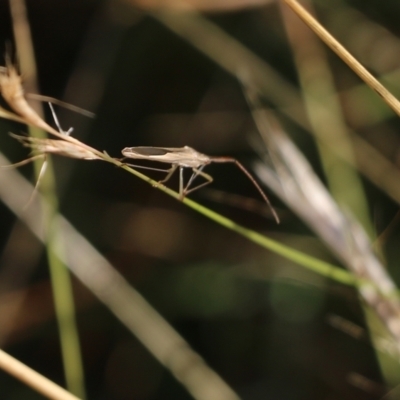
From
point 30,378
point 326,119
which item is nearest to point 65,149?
point 30,378

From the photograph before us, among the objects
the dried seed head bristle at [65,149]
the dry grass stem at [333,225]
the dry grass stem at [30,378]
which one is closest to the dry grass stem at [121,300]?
the dry grass stem at [333,225]

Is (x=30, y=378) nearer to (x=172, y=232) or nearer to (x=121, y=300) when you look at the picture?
(x=121, y=300)

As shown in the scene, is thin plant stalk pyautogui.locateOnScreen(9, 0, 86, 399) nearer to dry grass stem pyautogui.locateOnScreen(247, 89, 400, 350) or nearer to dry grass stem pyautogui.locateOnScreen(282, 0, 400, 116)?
dry grass stem pyautogui.locateOnScreen(247, 89, 400, 350)

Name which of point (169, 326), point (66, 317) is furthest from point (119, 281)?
point (66, 317)

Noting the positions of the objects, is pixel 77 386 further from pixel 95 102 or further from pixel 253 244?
pixel 95 102

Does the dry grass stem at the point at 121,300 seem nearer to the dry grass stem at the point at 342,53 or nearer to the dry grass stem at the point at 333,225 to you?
the dry grass stem at the point at 333,225

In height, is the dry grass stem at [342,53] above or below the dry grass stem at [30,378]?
above

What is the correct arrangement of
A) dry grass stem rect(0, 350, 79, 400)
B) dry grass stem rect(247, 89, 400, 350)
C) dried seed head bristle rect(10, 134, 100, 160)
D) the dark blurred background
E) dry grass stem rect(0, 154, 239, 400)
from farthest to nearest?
the dark blurred background, dry grass stem rect(0, 154, 239, 400), dry grass stem rect(247, 89, 400, 350), dry grass stem rect(0, 350, 79, 400), dried seed head bristle rect(10, 134, 100, 160)

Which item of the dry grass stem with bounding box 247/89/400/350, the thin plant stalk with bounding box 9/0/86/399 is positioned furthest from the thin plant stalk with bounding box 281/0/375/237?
the thin plant stalk with bounding box 9/0/86/399
